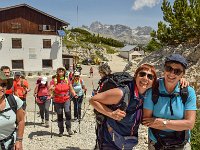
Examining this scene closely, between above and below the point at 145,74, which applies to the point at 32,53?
above

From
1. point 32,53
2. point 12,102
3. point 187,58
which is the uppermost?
point 32,53

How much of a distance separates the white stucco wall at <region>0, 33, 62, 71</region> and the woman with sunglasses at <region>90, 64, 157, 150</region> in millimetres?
40158

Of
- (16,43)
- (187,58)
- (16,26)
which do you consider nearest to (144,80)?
(187,58)

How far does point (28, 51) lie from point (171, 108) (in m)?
41.1

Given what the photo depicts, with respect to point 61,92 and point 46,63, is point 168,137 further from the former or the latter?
point 46,63

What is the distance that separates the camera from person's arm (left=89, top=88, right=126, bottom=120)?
316cm

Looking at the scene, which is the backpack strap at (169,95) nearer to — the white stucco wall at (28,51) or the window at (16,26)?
the white stucco wall at (28,51)

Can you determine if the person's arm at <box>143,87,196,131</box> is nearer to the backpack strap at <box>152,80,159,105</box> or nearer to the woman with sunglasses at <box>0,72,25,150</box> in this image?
the backpack strap at <box>152,80,159,105</box>

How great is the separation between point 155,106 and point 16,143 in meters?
2.19

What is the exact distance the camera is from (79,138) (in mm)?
8812

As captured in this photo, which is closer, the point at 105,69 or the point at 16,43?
the point at 105,69

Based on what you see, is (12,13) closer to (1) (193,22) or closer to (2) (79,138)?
(1) (193,22)

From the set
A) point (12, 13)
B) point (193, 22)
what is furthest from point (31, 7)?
point (193, 22)

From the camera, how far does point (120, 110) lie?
318cm
